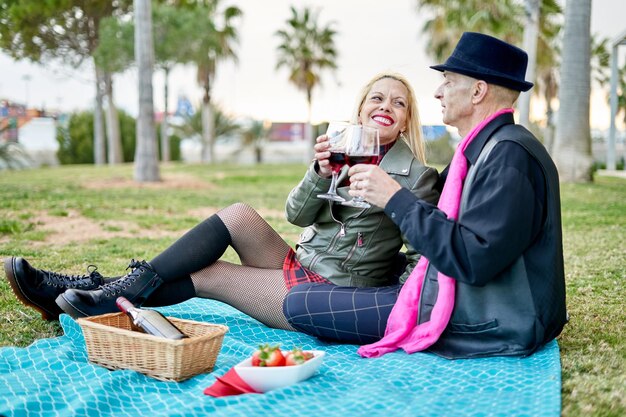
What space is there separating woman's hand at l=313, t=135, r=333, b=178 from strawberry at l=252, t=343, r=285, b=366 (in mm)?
985

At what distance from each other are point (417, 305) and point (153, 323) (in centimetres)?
125

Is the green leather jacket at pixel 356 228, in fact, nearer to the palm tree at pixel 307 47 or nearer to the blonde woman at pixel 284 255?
the blonde woman at pixel 284 255

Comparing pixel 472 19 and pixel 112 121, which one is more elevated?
pixel 472 19

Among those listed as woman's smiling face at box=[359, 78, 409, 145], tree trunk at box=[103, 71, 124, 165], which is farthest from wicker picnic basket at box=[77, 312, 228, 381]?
tree trunk at box=[103, 71, 124, 165]

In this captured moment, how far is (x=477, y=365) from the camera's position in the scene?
3.32 m

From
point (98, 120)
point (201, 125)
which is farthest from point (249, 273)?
point (201, 125)

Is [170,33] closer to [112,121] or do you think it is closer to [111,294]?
[112,121]

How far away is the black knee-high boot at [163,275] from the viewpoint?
3924 mm

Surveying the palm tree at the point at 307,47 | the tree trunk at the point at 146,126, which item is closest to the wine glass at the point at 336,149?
the tree trunk at the point at 146,126

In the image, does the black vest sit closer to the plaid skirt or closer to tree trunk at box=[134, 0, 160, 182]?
the plaid skirt

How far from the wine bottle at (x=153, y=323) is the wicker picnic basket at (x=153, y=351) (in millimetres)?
121

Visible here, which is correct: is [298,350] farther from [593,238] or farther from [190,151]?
[190,151]

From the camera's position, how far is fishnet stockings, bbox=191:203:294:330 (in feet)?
13.5

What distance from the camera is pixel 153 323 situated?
351 cm
